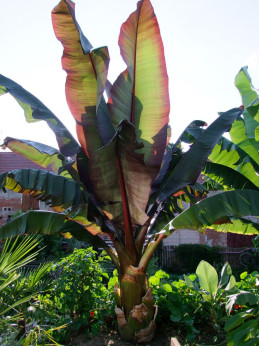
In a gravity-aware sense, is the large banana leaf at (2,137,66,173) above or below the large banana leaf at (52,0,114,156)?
below

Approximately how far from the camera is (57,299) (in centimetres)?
543

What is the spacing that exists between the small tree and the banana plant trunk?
0.01 meters

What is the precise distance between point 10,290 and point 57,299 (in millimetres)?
1915

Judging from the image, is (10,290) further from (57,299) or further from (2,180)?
(57,299)

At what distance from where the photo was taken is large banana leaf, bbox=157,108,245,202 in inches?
194

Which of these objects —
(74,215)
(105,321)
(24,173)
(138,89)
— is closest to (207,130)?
(138,89)

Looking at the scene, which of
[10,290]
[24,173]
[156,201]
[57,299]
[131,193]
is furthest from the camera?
[57,299]

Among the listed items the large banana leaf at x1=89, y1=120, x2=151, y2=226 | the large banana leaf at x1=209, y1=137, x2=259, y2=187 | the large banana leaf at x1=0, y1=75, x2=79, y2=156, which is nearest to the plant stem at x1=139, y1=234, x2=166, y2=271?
the large banana leaf at x1=89, y1=120, x2=151, y2=226

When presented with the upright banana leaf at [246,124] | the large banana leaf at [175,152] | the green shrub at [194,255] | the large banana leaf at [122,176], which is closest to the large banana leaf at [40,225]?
the large banana leaf at [122,176]

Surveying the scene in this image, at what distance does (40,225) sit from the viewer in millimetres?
5148

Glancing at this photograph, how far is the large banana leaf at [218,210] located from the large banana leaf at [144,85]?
871 millimetres

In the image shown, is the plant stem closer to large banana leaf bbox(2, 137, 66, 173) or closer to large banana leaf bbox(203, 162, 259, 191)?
large banana leaf bbox(2, 137, 66, 173)

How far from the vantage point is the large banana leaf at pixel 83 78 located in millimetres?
4527

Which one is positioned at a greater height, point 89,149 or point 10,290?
Answer: point 89,149
